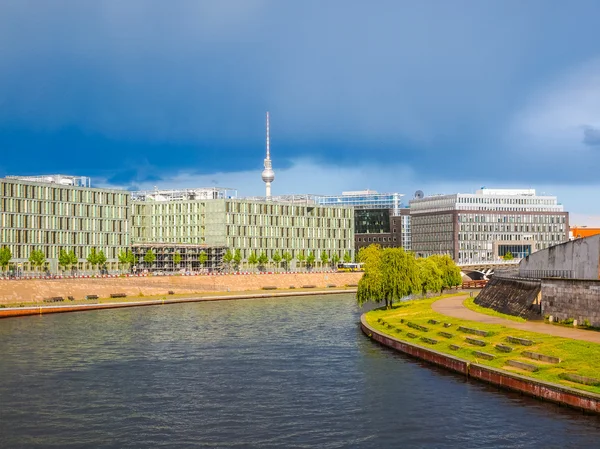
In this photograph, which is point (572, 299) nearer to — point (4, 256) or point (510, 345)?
→ point (510, 345)

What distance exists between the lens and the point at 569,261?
8338 cm

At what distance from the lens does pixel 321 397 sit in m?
52.6

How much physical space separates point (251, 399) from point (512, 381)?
54.2 feet

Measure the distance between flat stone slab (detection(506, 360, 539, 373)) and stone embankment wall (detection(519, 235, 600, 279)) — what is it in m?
22.7

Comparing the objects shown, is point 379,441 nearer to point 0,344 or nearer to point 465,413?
point 465,413

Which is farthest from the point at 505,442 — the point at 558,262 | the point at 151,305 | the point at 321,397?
the point at 151,305

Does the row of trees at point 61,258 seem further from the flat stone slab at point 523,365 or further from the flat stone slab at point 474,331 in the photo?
the flat stone slab at point 523,365

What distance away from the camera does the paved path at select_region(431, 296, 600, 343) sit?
63719mm

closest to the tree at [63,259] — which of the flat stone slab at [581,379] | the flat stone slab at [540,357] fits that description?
the flat stone slab at [540,357]

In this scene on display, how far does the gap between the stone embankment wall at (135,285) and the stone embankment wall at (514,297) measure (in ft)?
241

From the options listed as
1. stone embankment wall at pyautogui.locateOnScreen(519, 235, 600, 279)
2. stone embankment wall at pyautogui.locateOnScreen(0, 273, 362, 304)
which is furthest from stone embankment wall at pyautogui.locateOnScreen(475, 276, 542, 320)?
stone embankment wall at pyautogui.locateOnScreen(0, 273, 362, 304)

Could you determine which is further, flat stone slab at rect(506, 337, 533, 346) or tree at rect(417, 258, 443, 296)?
tree at rect(417, 258, 443, 296)

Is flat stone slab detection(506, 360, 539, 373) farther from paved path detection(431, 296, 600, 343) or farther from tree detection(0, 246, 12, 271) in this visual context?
tree detection(0, 246, 12, 271)

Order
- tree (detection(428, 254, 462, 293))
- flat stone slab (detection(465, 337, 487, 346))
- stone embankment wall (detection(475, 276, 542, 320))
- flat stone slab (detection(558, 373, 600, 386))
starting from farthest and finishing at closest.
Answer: tree (detection(428, 254, 462, 293)), stone embankment wall (detection(475, 276, 542, 320)), flat stone slab (detection(465, 337, 487, 346)), flat stone slab (detection(558, 373, 600, 386))
